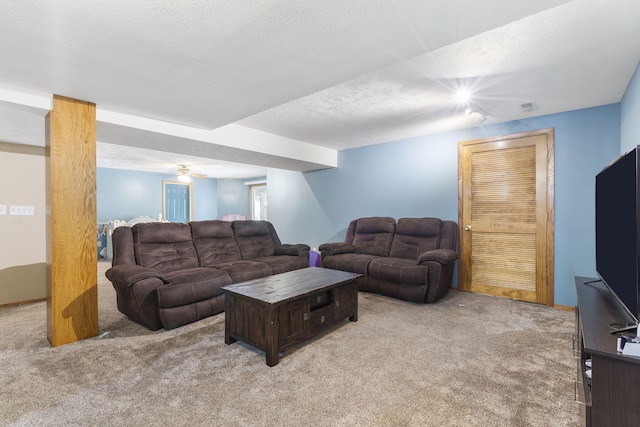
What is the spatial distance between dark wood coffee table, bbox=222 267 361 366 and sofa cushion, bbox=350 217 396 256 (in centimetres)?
168

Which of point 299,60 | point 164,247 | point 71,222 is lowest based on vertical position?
point 164,247

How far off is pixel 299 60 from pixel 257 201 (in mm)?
8159

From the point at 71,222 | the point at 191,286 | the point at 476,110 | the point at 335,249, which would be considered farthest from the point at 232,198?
the point at 476,110

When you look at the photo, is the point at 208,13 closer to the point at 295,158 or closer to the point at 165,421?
the point at 165,421

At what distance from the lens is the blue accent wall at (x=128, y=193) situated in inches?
297

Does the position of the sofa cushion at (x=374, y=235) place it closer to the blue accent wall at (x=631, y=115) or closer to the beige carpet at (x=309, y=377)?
the beige carpet at (x=309, y=377)

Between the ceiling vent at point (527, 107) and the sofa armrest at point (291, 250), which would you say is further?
the sofa armrest at point (291, 250)

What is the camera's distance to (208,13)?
1.55 meters

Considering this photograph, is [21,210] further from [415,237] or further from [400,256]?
[415,237]

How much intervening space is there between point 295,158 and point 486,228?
9.71ft

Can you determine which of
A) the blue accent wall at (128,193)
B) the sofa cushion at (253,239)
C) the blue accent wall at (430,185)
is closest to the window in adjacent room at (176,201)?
the blue accent wall at (128,193)

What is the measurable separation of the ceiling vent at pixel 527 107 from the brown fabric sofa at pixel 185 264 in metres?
3.31

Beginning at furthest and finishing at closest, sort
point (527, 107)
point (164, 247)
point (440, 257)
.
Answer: point (164, 247)
point (440, 257)
point (527, 107)

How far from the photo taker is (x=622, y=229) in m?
1.56
